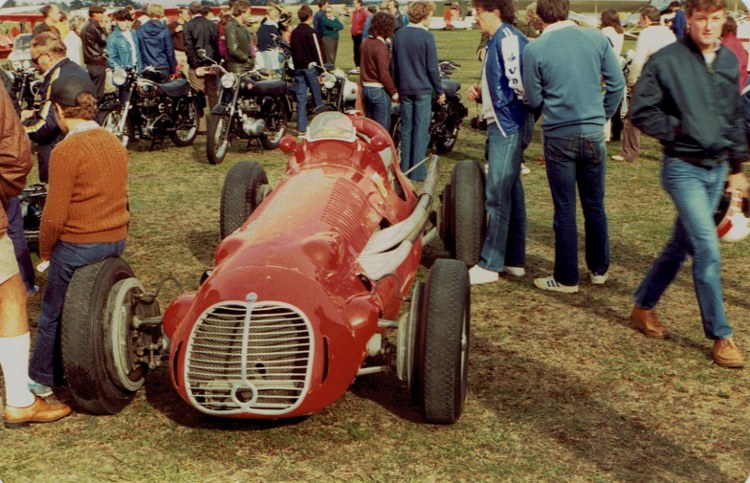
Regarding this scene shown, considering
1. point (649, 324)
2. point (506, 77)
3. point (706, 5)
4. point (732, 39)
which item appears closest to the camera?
point (706, 5)

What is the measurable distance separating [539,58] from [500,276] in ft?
6.29

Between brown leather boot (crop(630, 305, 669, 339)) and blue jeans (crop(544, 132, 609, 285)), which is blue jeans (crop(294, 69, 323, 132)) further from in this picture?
brown leather boot (crop(630, 305, 669, 339))

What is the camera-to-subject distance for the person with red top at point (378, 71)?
1072cm

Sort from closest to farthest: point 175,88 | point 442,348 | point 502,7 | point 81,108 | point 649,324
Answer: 1. point 442,348
2. point 81,108
3. point 649,324
4. point 502,7
5. point 175,88

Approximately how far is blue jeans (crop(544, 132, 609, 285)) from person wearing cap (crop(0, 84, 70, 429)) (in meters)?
3.67

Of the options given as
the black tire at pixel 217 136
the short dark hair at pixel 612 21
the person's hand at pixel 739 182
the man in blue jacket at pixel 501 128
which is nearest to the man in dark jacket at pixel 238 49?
the black tire at pixel 217 136

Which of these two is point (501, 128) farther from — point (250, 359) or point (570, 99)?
point (250, 359)

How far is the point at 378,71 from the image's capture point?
35.5ft

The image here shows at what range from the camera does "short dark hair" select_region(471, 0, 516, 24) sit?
271 inches

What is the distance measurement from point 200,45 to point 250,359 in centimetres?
1122

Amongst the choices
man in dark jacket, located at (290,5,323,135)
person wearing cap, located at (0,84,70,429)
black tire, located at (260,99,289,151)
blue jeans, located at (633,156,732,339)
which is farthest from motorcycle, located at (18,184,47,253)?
man in dark jacket, located at (290,5,323,135)

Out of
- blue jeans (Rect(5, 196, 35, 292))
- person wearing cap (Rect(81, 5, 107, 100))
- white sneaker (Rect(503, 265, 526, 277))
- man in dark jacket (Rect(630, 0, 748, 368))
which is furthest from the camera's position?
person wearing cap (Rect(81, 5, 107, 100))

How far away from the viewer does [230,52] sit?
13836mm

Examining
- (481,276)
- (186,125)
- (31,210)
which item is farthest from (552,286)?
(186,125)
